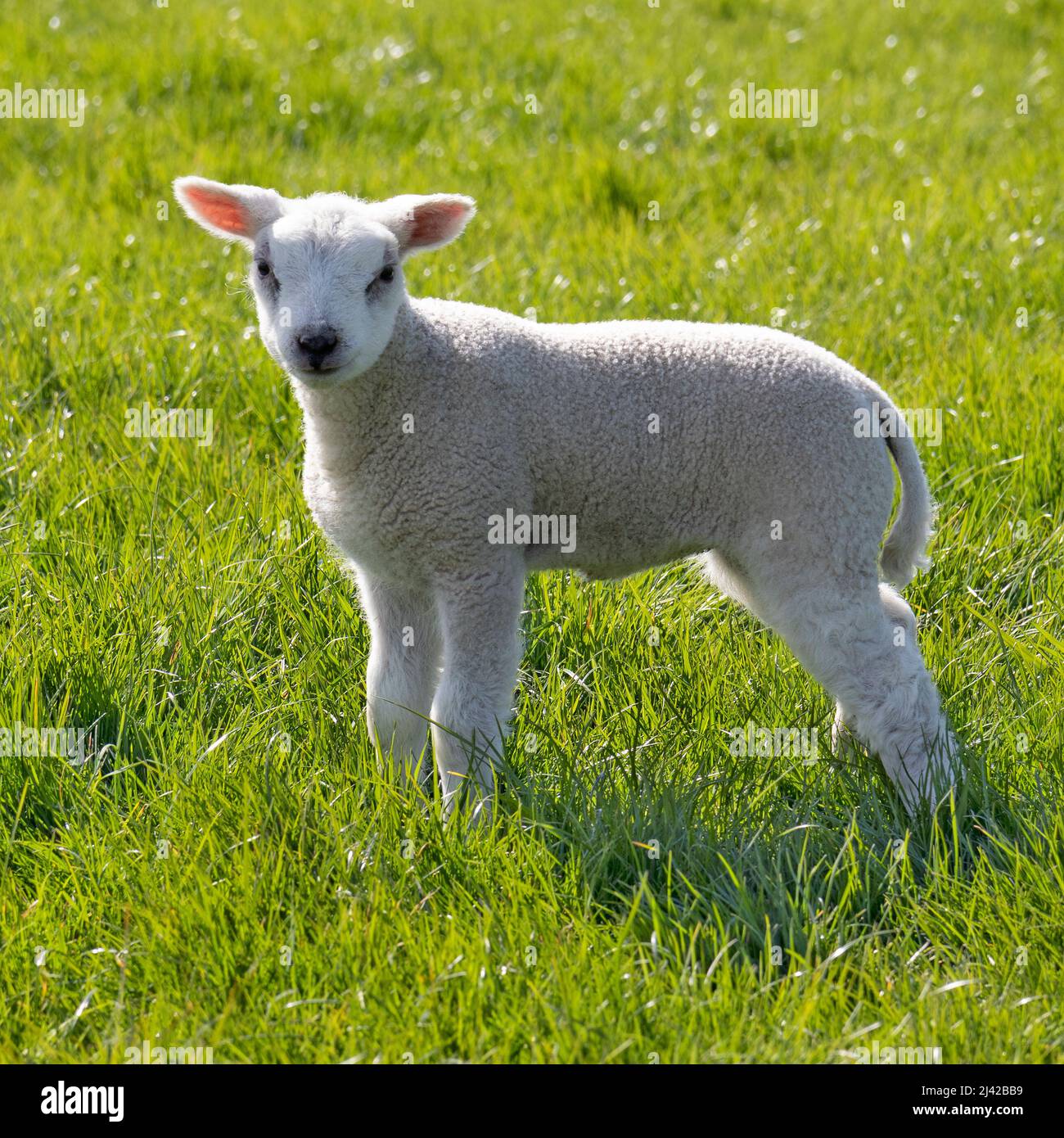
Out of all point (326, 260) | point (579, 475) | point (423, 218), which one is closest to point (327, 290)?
point (326, 260)

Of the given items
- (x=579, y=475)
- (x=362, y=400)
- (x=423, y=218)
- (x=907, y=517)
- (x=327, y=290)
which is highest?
(x=423, y=218)

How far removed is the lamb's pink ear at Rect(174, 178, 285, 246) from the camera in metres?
3.34

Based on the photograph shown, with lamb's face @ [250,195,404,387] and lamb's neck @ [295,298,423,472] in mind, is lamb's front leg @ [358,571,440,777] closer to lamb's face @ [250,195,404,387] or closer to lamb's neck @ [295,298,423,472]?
lamb's neck @ [295,298,423,472]

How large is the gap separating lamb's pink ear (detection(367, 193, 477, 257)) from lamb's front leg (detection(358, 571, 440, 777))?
833mm

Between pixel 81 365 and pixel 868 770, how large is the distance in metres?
3.31

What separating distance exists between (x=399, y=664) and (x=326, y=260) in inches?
40.9

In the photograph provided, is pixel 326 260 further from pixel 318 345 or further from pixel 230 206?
pixel 230 206

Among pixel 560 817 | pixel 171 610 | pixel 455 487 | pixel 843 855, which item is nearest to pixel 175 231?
pixel 171 610

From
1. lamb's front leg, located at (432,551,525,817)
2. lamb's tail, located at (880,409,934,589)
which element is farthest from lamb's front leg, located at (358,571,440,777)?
lamb's tail, located at (880,409,934,589)

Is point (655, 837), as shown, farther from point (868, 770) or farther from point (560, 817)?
point (868, 770)

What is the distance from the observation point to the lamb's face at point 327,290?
3.03m

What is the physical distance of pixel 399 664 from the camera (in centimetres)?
357

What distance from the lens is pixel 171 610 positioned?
3.89 meters

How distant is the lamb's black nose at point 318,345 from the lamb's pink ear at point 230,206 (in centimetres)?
48
